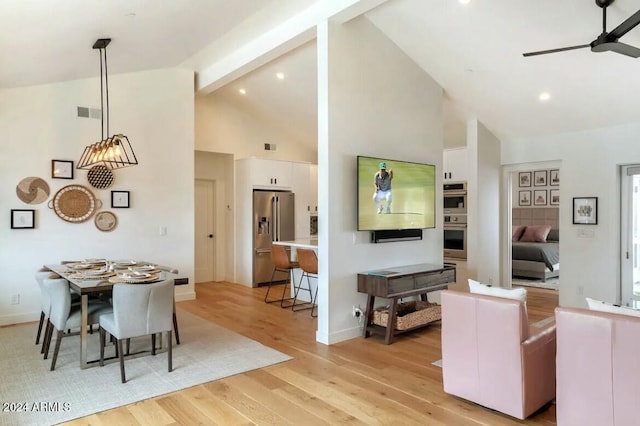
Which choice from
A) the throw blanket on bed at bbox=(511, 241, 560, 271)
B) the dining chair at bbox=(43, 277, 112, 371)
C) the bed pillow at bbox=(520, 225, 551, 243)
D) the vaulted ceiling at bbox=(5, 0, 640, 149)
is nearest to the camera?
the dining chair at bbox=(43, 277, 112, 371)

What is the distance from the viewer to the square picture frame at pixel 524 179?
970 centimetres

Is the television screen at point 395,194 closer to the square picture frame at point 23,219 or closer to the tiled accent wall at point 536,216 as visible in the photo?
the square picture frame at point 23,219

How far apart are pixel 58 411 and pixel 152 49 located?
4.08 meters

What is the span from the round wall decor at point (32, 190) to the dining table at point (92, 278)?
1.22 metres

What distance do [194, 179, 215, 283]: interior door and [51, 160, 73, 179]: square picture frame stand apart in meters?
2.78

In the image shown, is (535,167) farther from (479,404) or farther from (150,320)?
(150,320)

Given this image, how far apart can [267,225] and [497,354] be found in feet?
17.9

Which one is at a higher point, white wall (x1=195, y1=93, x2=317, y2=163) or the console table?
white wall (x1=195, y1=93, x2=317, y2=163)

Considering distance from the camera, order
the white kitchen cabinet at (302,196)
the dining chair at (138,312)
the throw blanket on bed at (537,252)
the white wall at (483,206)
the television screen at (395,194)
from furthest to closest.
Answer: the white kitchen cabinet at (302,196)
the throw blanket on bed at (537,252)
the white wall at (483,206)
the television screen at (395,194)
the dining chair at (138,312)

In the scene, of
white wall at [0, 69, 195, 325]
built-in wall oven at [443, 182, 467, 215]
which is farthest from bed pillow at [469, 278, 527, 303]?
white wall at [0, 69, 195, 325]

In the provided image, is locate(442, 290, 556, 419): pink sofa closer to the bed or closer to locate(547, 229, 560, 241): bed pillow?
the bed

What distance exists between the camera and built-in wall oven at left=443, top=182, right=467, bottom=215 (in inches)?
265

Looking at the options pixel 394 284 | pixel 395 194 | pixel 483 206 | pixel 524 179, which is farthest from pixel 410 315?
pixel 524 179

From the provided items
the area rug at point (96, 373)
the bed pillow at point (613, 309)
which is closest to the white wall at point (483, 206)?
the area rug at point (96, 373)
